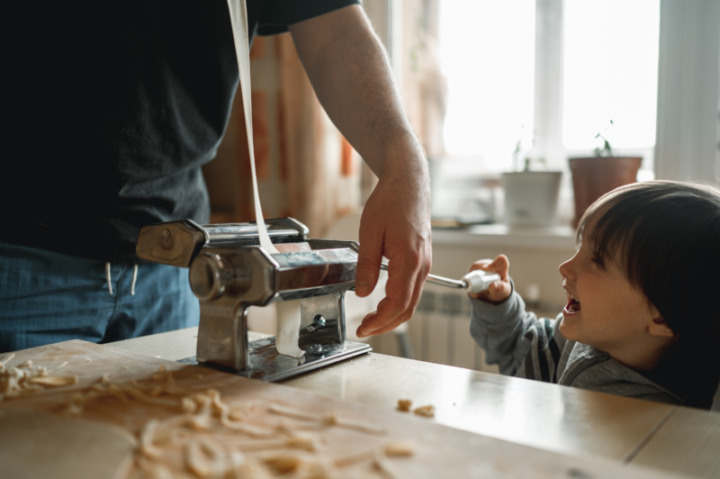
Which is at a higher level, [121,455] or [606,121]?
[606,121]

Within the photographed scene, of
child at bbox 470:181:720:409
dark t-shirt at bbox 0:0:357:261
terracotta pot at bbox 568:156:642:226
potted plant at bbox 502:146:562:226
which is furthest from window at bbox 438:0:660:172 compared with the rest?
dark t-shirt at bbox 0:0:357:261

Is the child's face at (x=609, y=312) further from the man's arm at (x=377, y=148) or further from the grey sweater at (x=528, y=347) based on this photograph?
the man's arm at (x=377, y=148)

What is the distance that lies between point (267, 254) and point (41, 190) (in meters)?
0.54

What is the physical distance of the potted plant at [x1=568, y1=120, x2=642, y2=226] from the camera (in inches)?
72.0

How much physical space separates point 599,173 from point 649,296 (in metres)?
1.07

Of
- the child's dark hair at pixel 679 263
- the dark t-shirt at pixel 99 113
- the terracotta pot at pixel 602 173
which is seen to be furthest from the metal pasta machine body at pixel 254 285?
the terracotta pot at pixel 602 173

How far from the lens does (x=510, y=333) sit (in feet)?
3.76

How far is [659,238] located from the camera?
0.86 meters

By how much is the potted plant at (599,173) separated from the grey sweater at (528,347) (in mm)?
817

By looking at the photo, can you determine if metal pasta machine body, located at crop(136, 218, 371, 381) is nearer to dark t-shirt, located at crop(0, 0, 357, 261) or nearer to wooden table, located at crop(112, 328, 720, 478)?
wooden table, located at crop(112, 328, 720, 478)

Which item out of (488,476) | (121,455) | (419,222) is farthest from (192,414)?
(419,222)

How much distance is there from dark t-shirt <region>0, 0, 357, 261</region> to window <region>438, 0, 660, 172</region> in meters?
1.35

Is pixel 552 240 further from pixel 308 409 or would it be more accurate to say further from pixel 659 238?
pixel 308 409

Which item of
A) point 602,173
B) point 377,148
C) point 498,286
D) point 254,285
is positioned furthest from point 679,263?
point 602,173
